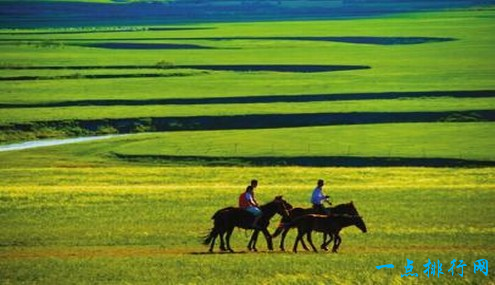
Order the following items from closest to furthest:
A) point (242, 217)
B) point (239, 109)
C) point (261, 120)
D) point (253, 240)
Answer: point (242, 217) < point (253, 240) < point (261, 120) < point (239, 109)

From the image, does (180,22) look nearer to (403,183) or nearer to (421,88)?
(421,88)

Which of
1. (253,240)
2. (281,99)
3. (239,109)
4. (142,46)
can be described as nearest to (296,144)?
(239,109)

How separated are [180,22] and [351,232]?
14633 centimetres

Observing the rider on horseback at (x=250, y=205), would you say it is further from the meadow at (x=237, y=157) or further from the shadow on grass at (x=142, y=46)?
A: the shadow on grass at (x=142, y=46)

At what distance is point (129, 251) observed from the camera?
27.4 meters

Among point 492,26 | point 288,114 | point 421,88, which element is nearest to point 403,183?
point 288,114

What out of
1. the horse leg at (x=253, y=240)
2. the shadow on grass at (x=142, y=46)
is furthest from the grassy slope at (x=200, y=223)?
the shadow on grass at (x=142, y=46)

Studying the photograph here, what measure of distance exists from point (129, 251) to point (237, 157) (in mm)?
22254

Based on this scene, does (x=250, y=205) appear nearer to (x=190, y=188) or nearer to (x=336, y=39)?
(x=190, y=188)

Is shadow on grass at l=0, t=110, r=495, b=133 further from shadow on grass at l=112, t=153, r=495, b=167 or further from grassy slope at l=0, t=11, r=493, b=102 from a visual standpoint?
shadow on grass at l=112, t=153, r=495, b=167

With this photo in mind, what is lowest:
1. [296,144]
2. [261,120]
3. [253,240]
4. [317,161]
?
[253,240]

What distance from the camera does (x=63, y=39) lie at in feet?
440

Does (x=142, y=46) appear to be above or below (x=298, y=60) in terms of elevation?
above

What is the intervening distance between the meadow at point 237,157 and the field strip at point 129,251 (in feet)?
0.24
